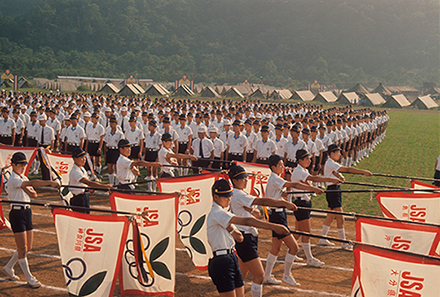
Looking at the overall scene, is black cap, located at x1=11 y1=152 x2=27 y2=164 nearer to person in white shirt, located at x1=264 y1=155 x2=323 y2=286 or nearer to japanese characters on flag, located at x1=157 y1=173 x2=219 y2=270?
japanese characters on flag, located at x1=157 y1=173 x2=219 y2=270

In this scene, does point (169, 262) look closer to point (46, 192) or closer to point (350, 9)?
point (46, 192)

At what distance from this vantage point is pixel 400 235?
6.65 metres

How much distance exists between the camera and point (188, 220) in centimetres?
872

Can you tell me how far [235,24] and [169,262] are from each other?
583 feet

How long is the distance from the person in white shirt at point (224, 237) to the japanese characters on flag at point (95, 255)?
1.54 metres

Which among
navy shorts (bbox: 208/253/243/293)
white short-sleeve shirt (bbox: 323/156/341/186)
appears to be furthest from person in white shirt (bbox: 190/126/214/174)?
navy shorts (bbox: 208/253/243/293)

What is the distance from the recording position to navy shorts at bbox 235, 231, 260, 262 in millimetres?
6703

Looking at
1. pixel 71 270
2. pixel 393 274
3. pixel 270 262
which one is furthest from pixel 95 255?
pixel 393 274

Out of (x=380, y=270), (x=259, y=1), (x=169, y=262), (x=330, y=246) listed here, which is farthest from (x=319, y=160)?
(x=259, y=1)

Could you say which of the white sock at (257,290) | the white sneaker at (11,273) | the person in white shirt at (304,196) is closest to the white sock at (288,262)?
the person in white shirt at (304,196)

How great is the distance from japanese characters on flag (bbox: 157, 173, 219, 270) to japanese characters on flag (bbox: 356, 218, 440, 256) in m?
3.20

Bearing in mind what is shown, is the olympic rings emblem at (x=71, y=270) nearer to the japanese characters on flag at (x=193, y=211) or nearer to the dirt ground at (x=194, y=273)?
the dirt ground at (x=194, y=273)

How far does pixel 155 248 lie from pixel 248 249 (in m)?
1.69

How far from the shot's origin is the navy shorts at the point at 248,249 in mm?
6703
